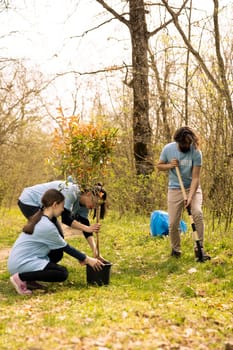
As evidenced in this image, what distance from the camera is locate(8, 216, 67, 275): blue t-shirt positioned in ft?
21.0

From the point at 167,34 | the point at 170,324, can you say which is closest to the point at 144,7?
the point at 167,34

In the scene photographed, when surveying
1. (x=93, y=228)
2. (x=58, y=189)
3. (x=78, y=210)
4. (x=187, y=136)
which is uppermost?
(x=187, y=136)

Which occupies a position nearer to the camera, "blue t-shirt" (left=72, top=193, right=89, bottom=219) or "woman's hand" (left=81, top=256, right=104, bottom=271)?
"woman's hand" (left=81, top=256, right=104, bottom=271)

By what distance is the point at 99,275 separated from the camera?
667cm

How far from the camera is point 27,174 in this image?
Answer: 963 inches

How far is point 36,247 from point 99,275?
0.84m

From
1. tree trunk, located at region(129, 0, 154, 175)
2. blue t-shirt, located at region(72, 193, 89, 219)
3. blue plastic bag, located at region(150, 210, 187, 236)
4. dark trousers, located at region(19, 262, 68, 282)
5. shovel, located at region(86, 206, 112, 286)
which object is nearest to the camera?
dark trousers, located at region(19, 262, 68, 282)

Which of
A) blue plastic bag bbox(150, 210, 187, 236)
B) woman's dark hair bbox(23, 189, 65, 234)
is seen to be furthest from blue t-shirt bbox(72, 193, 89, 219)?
blue plastic bag bbox(150, 210, 187, 236)

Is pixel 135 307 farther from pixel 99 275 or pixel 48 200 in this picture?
pixel 48 200

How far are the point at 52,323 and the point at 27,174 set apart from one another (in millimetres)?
19864

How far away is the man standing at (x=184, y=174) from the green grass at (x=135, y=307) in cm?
51

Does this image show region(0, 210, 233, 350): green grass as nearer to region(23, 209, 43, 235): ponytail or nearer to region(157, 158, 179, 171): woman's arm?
region(23, 209, 43, 235): ponytail

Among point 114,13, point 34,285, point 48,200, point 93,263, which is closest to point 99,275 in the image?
point 93,263

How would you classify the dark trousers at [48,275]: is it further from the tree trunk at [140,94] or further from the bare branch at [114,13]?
the bare branch at [114,13]
